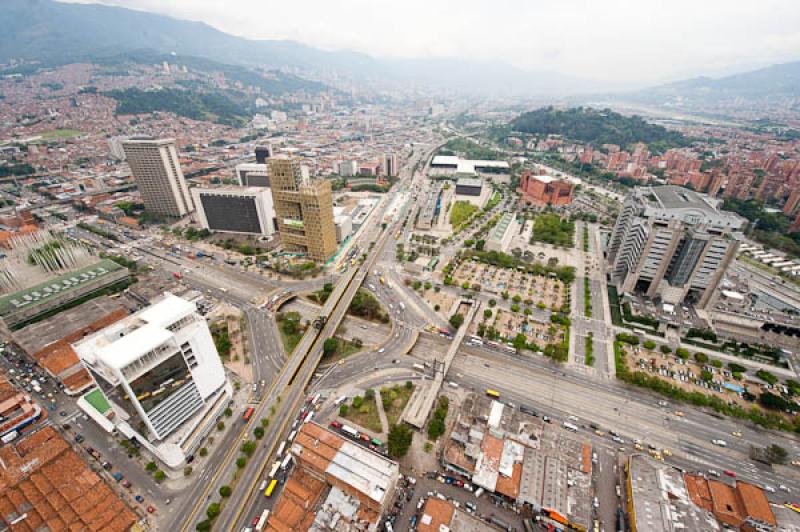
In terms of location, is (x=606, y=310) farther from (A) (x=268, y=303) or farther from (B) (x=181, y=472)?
(B) (x=181, y=472)

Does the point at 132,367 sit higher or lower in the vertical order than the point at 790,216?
higher

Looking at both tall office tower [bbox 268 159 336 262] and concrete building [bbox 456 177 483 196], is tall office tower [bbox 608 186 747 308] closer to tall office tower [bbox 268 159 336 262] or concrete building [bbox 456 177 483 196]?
concrete building [bbox 456 177 483 196]

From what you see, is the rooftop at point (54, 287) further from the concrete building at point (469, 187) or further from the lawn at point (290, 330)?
the concrete building at point (469, 187)

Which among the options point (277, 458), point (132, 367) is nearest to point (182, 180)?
point (132, 367)

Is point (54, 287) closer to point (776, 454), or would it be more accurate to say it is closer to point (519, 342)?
point (519, 342)

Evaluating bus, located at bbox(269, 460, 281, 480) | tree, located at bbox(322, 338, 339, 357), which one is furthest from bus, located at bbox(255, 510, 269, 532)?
tree, located at bbox(322, 338, 339, 357)

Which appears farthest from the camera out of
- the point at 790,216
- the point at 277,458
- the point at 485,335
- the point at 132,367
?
the point at 790,216

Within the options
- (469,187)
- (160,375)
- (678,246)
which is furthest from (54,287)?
(678,246)
